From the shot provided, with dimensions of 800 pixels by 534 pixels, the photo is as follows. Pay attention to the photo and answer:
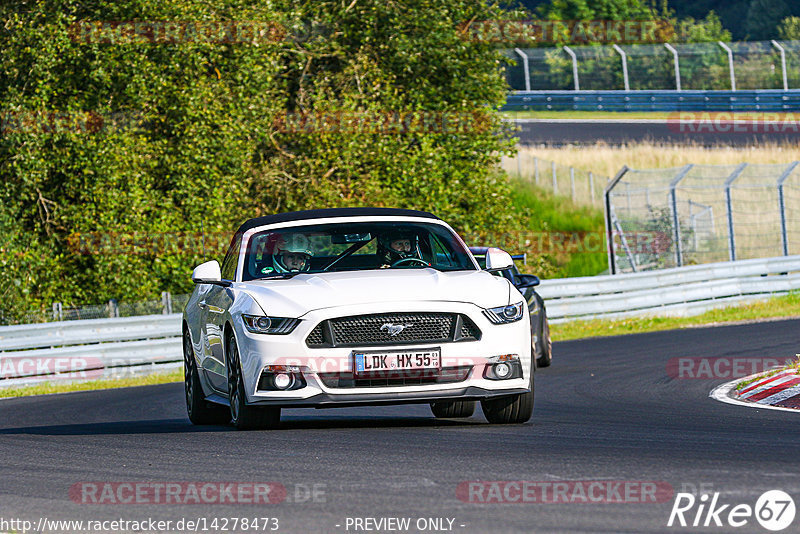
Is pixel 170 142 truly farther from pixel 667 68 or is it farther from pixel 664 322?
pixel 667 68

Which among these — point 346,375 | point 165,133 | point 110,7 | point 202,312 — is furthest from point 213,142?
point 346,375

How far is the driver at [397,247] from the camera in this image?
1059 cm

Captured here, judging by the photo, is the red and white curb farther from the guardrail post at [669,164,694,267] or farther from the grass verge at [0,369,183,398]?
the guardrail post at [669,164,694,267]

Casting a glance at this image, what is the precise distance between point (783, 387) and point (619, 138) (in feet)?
116

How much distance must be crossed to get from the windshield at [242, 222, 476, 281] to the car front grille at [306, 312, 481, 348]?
3.37ft

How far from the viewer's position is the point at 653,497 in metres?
6.48

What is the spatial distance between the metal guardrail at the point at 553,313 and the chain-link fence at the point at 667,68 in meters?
31.1

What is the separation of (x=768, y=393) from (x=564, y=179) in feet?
95.0

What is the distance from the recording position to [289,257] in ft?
34.4

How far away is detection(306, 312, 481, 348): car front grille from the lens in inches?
365

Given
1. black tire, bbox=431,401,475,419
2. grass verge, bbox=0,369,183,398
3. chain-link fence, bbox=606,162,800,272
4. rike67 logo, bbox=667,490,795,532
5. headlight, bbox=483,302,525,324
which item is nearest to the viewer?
rike67 logo, bbox=667,490,795,532

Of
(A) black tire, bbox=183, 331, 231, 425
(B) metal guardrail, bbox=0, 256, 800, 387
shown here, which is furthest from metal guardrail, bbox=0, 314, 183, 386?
(A) black tire, bbox=183, 331, 231, 425

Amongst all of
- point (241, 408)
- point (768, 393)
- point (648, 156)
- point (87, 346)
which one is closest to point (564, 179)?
point (648, 156)

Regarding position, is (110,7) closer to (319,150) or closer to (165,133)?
(165,133)
